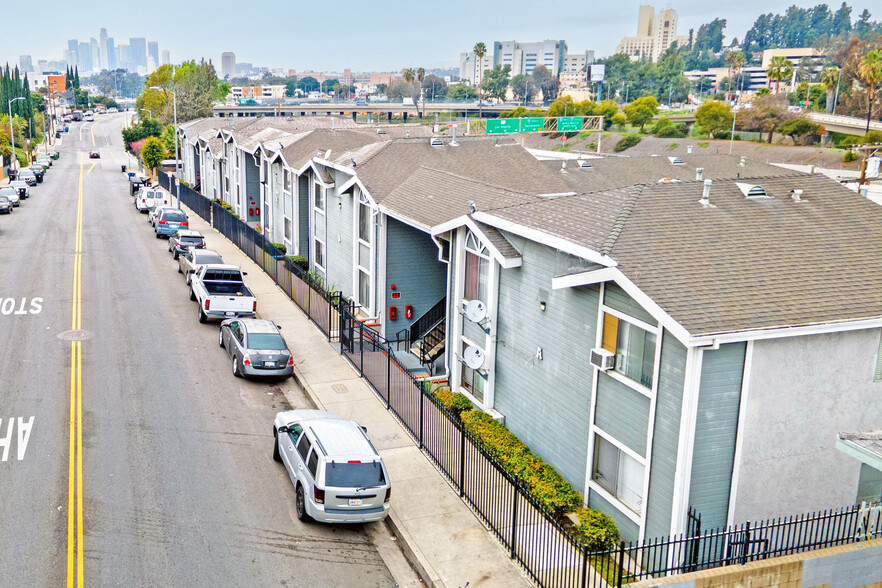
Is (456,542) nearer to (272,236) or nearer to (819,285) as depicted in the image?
(819,285)

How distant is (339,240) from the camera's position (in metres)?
33.0

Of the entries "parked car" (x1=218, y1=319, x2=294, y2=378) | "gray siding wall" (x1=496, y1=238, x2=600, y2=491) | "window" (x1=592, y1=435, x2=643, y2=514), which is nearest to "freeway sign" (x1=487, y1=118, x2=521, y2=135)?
"parked car" (x1=218, y1=319, x2=294, y2=378)

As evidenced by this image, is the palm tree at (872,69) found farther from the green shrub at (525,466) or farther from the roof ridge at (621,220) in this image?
the green shrub at (525,466)

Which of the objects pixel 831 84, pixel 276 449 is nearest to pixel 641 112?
pixel 831 84

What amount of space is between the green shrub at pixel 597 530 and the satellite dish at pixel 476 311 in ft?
19.9

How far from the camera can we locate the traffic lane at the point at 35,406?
14320 millimetres

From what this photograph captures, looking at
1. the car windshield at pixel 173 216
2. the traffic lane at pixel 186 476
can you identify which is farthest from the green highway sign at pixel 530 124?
the traffic lane at pixel 186 476

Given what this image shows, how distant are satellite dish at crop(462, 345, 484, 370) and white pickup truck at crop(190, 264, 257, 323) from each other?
40.4 feet

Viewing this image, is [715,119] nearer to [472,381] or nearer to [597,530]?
[472,381]

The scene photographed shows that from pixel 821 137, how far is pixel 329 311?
95.5 metres

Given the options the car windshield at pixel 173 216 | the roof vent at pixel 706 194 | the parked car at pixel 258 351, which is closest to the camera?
the roof vent at pixel 706 194

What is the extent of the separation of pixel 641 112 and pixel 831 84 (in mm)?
31490

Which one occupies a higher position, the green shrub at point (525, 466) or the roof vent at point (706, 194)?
the roof vent at point (706, 194)

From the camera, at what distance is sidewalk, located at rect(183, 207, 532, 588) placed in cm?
1416
